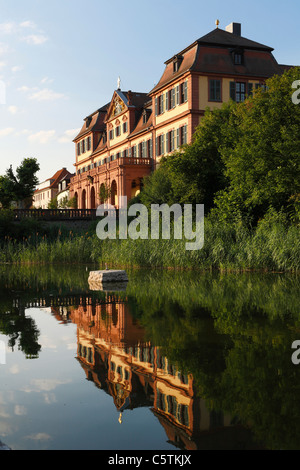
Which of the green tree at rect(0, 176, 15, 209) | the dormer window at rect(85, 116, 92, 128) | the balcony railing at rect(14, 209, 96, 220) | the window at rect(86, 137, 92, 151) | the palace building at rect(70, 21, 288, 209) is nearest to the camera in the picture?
the palace building at rect(70, 21, 288, 209)

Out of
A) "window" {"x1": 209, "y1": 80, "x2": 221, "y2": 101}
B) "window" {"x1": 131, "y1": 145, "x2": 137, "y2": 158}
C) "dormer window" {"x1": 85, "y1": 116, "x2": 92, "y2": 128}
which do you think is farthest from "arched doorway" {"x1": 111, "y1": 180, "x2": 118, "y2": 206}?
"dormer window" {"x1": 85, "y1": 116, "x2": 92, "y2": 128}

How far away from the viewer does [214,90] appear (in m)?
38.0

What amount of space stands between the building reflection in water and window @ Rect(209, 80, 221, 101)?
1230 inches

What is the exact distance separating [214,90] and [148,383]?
34939 mm

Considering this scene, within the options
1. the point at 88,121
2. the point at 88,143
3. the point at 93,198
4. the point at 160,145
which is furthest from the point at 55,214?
the point at 88,121

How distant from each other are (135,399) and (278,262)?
15.7 meters

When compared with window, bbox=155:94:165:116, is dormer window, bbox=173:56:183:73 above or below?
above

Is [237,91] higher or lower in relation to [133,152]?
higher

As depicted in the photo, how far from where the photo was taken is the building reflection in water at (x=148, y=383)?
408 cm

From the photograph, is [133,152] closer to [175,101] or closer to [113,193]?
[113,193]

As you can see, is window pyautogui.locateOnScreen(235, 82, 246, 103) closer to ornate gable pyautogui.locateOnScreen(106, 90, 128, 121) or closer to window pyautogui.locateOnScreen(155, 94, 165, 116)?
window pyautogui.locateOnScreen(155, 94, 165, 116)

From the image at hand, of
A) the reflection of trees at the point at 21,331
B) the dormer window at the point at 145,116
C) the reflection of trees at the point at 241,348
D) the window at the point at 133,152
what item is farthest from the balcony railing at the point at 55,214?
the reflection of trees at the point at 21,331

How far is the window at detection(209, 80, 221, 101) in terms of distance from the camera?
37.9 metres
